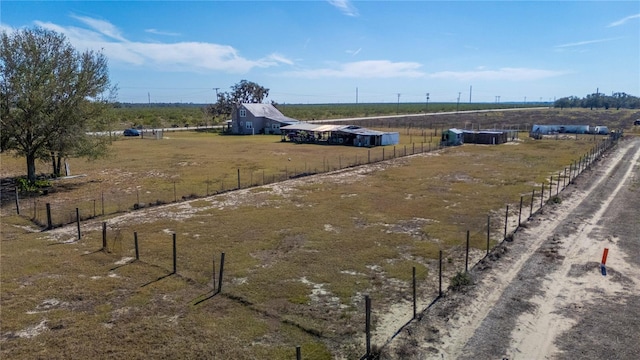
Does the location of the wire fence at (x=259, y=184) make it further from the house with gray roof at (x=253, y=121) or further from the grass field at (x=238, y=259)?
the house with gray roof at (x=253, y=121)

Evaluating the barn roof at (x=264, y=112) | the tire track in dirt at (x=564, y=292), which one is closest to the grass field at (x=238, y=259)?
the tire track in dirt at (x=564, y=292)

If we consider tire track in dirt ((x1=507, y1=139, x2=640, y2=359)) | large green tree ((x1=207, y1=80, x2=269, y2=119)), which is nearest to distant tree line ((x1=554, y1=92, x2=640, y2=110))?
large green tree ((x1=207, y1=80, x2=269, y2=119))

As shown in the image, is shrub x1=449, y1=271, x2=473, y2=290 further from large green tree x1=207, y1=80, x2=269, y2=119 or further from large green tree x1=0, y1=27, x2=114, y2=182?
large green tree x1=207, y1=80, x2=269, y2=119

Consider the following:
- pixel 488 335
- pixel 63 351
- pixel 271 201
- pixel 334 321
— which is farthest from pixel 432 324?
pixel 271 201

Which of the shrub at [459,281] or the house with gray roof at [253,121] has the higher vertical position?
the house with gray roof at [253,121]

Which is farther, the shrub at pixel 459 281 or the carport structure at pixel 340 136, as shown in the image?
the carport structure at pixel 340 136
